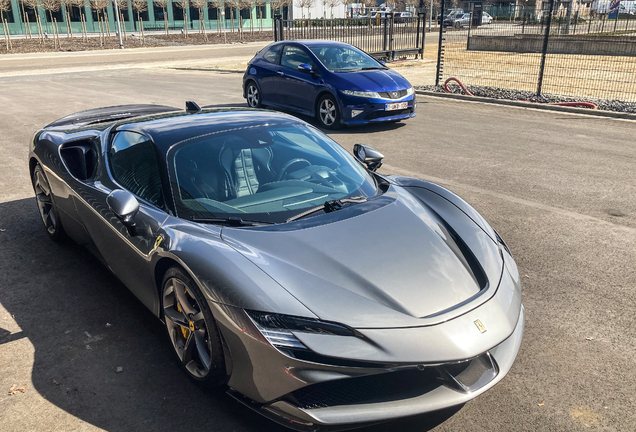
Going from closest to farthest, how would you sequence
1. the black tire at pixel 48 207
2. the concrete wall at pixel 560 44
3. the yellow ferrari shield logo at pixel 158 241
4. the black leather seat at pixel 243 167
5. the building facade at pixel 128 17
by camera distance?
1. the yellow ferrari shield logo at pixel 158 241
2. the black leather seat at pixel 243 167
3. the black tire at pixel 48 207
4. the concrete wall at pixel 560 44
5. the building facade at pixel 128 17

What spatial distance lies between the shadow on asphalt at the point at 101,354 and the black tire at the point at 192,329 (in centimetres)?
16

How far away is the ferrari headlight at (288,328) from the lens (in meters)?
2.44

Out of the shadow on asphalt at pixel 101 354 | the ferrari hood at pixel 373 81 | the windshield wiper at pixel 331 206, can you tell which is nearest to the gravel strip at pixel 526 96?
the ferrari hood at pixel 373 81

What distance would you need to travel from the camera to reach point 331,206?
3.42 metres

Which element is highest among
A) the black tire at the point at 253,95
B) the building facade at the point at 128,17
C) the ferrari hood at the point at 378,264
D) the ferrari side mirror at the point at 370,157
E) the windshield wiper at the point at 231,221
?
the building facade at the point at 128,17

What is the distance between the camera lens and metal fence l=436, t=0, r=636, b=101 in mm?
13745

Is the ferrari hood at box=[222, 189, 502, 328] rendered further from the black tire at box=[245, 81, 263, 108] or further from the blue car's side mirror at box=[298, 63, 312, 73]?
the black tire at box=[245, 81, 263, 108]

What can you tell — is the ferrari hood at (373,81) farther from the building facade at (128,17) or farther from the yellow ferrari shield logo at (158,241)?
the building facade at (128,17)

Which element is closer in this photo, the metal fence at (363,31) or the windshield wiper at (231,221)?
the windshield wiper at (231,221)

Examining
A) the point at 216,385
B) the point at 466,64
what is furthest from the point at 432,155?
the point at 466,64

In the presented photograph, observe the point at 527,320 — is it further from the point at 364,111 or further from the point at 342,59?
the point at 342,59

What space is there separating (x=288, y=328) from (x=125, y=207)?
143cm

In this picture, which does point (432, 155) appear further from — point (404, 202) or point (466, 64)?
Answer: point (466, 64)

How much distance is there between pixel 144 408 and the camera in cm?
294
